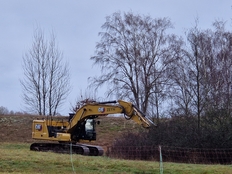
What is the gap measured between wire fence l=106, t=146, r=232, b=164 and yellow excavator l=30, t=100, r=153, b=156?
1.68 metres

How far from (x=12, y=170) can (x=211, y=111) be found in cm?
1562

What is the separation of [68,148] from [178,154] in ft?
21.4

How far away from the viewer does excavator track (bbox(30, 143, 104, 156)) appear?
2829 cm

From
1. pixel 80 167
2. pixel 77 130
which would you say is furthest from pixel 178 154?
pixel 80 167

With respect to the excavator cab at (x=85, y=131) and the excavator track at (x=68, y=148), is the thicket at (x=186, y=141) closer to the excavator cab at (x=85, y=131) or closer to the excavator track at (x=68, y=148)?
the excavator track at (x=68, y=148)

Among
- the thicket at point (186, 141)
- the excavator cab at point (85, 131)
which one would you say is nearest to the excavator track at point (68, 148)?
the excavator cab at point (85, 131)

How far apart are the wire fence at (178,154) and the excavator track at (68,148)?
47.0 inches

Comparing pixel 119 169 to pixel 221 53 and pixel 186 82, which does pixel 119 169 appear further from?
pixel 221 53

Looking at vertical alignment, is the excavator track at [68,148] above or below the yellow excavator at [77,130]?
below

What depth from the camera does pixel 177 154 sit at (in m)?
28.1

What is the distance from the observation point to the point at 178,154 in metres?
28.1

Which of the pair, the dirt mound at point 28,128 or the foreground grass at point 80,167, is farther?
the dirt mound at point 28,128

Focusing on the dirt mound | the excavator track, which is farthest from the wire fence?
the dirt mound

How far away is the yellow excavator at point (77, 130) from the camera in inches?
1113
